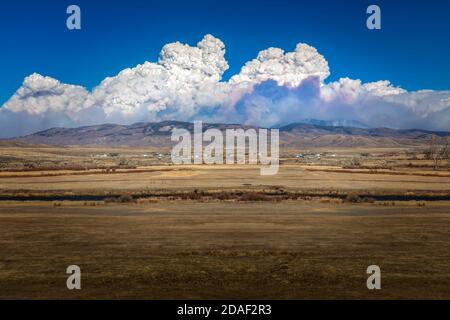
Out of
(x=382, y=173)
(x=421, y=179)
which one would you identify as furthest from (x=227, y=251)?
(x=382, y=173)

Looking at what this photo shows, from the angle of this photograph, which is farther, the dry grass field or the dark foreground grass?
the dry grass field

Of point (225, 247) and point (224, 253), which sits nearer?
point (224, 253)

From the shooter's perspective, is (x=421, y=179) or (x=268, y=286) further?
(x=421, y=179)

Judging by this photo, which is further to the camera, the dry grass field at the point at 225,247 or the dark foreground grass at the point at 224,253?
the dry grass field at the point at 225,247
